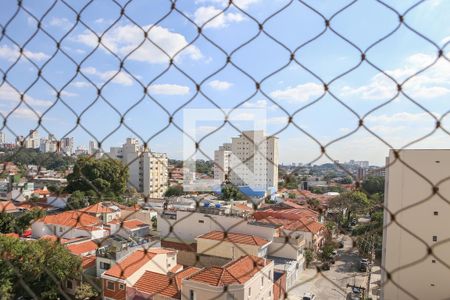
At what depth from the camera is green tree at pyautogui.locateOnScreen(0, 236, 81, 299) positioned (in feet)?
14.1

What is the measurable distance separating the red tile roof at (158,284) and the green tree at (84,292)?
102cm

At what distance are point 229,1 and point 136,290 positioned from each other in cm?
434

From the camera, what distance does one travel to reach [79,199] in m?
9.71

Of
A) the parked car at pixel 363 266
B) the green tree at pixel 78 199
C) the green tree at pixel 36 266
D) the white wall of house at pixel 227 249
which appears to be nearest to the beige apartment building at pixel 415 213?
the white wall of house at pixel 227 249

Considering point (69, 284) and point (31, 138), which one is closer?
point (31, 138)

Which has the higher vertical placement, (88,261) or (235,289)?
(235,289)

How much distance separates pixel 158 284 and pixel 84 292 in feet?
4.27

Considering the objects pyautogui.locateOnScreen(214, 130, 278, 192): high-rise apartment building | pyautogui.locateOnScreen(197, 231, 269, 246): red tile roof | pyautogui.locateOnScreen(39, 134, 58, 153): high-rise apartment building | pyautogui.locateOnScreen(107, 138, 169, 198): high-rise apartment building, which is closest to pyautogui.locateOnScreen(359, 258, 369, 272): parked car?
pyautogui.locateOnScreen(197, 231, 269, 246): red tile roof

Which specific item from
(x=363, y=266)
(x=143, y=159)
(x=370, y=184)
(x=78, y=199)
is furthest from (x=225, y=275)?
(x=78, y=199)

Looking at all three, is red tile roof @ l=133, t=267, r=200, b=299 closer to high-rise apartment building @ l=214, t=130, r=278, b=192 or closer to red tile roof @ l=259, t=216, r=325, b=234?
red tile roof @ l=259, t=216, r=325, b=234

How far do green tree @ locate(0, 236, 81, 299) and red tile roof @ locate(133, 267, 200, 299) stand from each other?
2.87 ft

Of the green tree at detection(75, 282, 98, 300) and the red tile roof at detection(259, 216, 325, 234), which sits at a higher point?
the red tile roof at detection(259, 216, 325, 234)

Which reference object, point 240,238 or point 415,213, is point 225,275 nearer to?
point 415,213

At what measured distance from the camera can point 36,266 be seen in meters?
4.16
